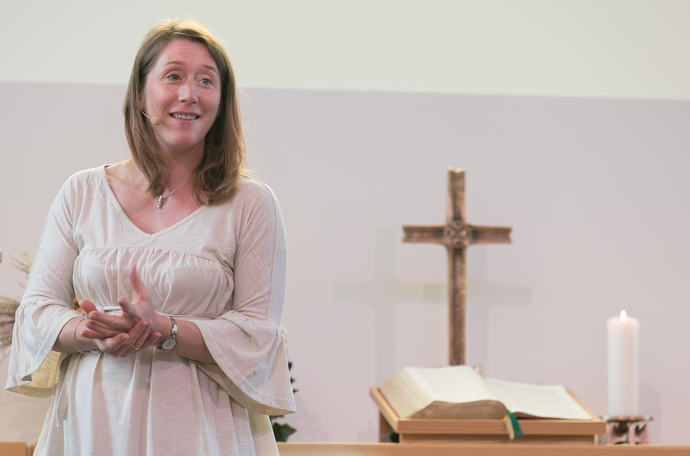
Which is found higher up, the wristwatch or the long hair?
the long hair

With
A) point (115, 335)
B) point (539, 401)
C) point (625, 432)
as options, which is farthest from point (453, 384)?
point (115, 335)

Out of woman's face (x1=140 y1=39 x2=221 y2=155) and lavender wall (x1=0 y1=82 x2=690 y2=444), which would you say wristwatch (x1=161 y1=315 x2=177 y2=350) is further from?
lavender wall (x1=0 y1=82 x2=690 y2=444)

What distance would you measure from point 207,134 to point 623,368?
1.46 metres

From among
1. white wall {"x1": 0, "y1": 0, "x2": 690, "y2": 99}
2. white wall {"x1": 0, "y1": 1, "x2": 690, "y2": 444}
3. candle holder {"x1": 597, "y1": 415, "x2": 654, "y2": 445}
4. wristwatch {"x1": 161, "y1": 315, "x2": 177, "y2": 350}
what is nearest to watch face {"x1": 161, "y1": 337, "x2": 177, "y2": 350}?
wristwatch {"x1": 161, "y1": 315, "x2": 177, "y2": 350}

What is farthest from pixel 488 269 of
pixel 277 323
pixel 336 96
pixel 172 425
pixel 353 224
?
pixel 172 425

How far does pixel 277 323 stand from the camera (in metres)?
1.31

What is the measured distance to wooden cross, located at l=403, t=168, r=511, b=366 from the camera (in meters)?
2.40

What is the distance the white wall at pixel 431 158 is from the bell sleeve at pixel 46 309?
150cm

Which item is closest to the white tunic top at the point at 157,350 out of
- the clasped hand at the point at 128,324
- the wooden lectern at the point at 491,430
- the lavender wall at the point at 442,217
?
the clasped hand at the point at 128,324

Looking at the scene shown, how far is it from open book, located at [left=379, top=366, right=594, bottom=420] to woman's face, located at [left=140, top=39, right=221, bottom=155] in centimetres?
92

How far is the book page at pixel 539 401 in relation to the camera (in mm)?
1846

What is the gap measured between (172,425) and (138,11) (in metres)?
2.03

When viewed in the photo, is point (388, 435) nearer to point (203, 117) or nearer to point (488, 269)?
point (488, 269)

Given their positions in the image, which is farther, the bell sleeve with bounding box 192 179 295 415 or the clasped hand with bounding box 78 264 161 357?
the bell sleeve with bounding box 192 179 295 415
